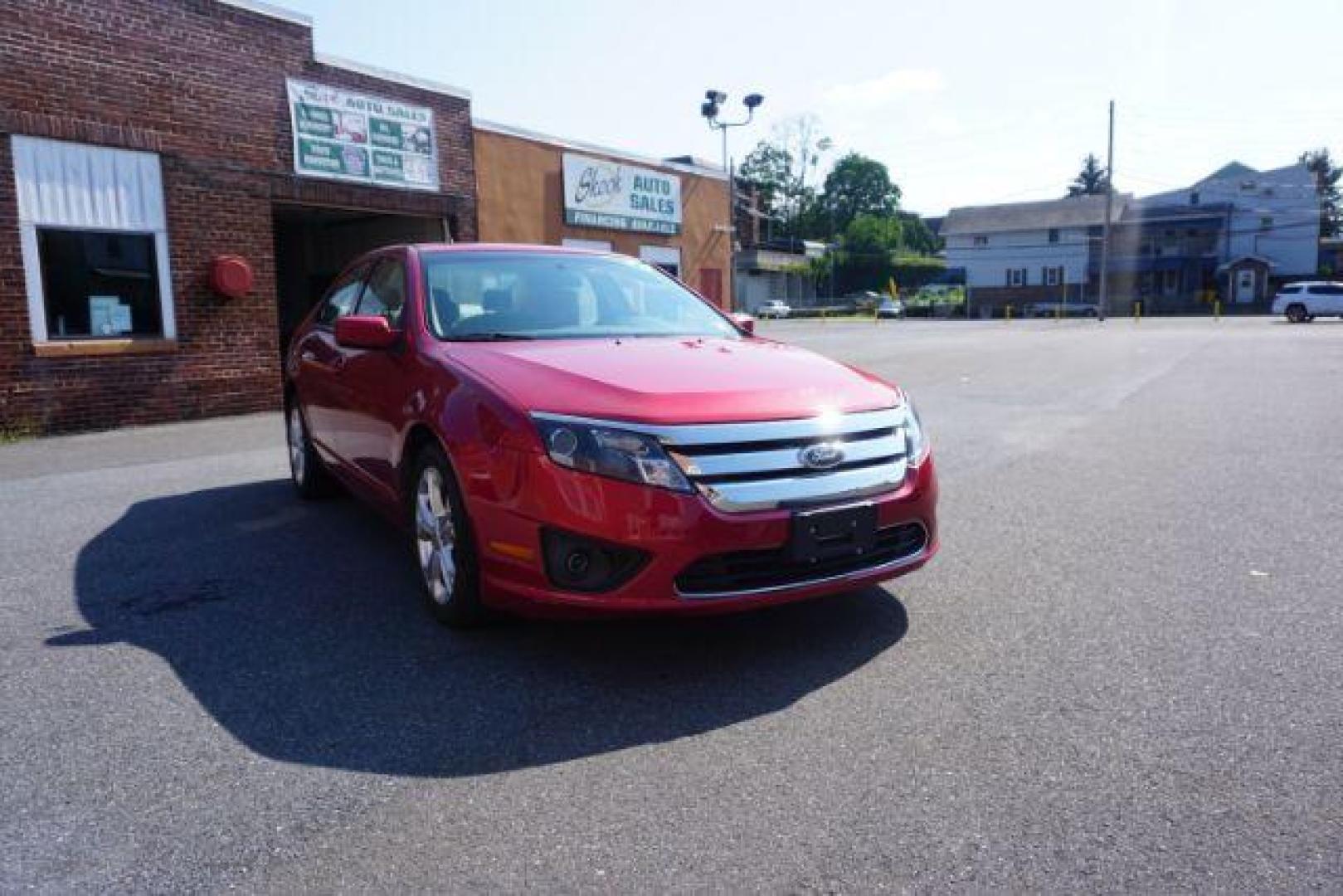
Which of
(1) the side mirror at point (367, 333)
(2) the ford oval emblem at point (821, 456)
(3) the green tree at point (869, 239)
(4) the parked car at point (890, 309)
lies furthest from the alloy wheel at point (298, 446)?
(3) the green tree at point (869, 239)

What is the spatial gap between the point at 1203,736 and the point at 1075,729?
364 mm

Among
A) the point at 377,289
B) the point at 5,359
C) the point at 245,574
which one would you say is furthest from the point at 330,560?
the point at 5,359

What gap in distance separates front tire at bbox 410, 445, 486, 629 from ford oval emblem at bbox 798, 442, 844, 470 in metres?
1.26

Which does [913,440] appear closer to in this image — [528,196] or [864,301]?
[528,196]

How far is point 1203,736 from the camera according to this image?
2.98 meters

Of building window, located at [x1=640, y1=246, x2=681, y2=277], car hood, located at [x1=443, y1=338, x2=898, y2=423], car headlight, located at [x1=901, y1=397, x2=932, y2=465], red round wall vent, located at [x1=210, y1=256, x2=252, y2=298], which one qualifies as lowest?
car headlight, located at [x1=901, y1=397, x2=932, y2=465]

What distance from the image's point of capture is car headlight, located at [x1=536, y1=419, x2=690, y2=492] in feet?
10.8

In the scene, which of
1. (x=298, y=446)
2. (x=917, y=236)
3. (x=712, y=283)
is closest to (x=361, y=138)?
(x=298, y=446)

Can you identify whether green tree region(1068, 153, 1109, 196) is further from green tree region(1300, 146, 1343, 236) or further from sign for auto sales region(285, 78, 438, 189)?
sign for auto sales region(285, 78, 438, 189)

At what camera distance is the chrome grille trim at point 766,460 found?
3330mm

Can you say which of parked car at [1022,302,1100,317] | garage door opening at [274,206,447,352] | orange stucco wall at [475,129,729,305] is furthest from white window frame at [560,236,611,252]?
parked car at [1022,302,1100,317]

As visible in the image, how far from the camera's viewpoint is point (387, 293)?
16.9ft

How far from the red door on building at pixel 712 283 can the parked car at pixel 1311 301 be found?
3108cm

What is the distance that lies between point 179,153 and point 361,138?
103 inches
